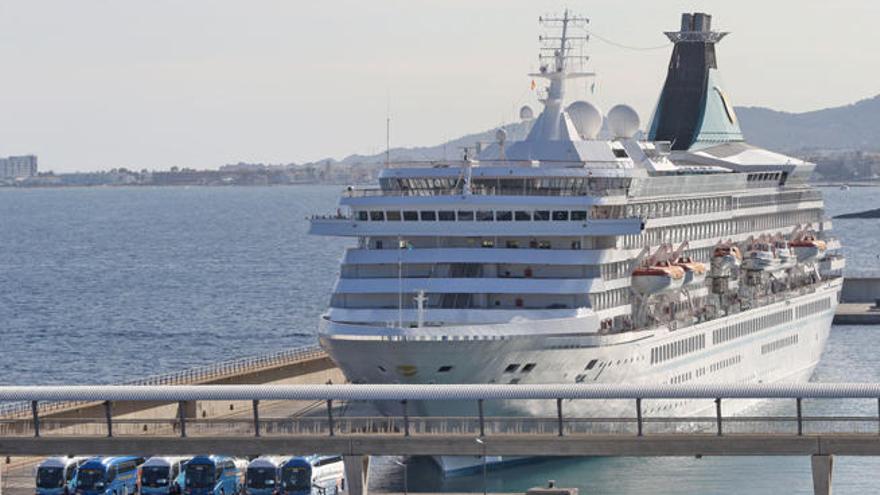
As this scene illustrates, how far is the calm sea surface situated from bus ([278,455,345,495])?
361 centimetres

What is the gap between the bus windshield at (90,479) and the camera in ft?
168

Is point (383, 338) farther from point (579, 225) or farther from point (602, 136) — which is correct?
point (602, 136)

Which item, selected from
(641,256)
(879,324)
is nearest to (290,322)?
(879,324)

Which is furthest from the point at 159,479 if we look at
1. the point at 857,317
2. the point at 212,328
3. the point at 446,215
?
the point at 857,317

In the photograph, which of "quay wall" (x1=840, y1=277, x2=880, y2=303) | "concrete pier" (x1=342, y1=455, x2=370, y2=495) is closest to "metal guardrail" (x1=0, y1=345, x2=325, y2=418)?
"concrete pier" (x1=342, y1=455, x2=370, y2=495)

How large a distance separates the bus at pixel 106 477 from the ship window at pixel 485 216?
13004 millimetres

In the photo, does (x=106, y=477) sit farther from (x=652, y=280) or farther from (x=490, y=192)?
(x=652, y=280)

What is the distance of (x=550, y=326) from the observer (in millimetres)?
57938

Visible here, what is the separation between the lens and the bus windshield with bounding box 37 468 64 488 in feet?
169

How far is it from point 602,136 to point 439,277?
54.1 feet

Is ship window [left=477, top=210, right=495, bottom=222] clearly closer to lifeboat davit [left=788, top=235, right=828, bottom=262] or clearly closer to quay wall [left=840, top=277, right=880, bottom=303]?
lifeboat davit [left=788, top=235, right=828, bottom=262]

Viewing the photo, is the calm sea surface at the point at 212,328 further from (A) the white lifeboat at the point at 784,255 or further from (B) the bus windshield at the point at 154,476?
(B) the bus windshield at the point at 154,476

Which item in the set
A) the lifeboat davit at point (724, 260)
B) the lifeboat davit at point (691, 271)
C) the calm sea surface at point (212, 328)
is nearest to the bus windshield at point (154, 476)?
the calm sea surface at point (212, 328)

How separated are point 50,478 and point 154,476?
8.21 feet
